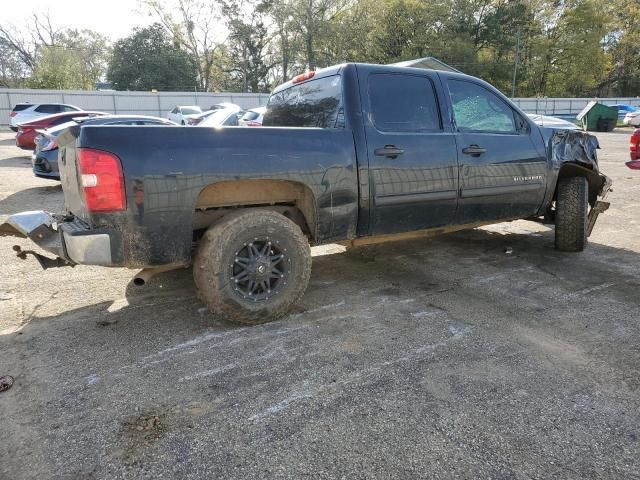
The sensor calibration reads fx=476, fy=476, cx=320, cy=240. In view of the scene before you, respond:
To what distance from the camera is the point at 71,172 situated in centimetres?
317

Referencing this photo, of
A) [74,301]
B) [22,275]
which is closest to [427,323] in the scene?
[74,301]

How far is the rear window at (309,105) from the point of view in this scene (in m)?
3.68

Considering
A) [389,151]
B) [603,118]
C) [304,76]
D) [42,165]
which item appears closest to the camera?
[389,151]

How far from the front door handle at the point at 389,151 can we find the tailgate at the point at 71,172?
2027 mm

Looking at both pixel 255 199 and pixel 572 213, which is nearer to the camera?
pixel 255 199

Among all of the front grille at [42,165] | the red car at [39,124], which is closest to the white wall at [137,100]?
the red car at [39,124]

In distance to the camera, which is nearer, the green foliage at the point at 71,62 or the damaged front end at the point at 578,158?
the damaged front end at the point at 578,158

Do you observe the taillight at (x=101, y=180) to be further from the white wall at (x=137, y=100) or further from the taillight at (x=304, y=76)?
the white wall at (x=137, y=100)

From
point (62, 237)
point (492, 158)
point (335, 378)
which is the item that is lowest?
point (335, 378)

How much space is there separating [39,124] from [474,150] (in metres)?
12.8

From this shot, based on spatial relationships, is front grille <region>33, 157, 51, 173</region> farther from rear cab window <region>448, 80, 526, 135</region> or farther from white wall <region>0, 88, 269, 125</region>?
white wall <region>0, 88, 269, 125</region>

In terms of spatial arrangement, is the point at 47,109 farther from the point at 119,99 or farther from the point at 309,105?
the point at 309,105

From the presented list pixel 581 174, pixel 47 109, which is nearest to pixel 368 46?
pixel 47 109

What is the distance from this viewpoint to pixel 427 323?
3.39 metres
